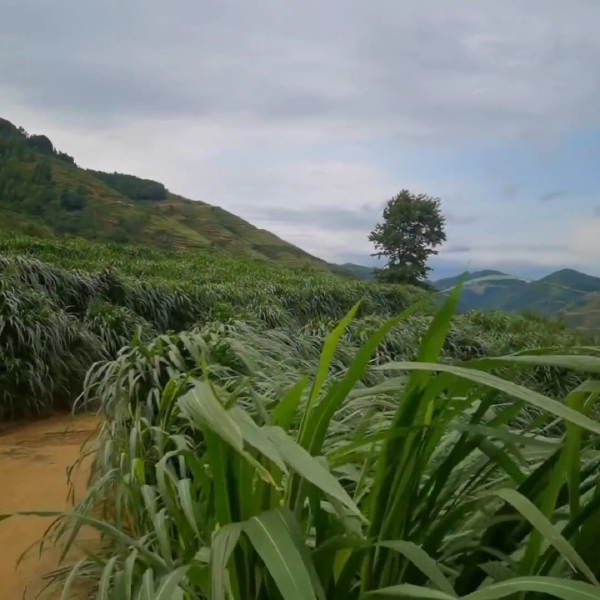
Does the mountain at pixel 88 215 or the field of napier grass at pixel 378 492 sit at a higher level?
the mountain at pixel 88 215

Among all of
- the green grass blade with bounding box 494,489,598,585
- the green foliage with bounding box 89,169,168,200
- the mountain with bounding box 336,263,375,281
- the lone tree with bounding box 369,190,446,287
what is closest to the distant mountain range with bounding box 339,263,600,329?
the green grass blade with bounding box 494,489,598,585

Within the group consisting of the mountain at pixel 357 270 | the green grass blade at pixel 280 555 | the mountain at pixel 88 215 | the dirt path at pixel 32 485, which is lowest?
the dirt path at pixel 32 485

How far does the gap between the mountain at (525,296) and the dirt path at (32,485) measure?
5.04 feet

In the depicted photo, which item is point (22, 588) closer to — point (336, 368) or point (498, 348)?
point (336, 368)

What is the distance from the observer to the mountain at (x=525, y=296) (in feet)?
3.25

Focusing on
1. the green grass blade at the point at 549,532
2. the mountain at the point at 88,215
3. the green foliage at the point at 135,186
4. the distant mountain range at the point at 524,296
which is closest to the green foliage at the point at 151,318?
the distant mountain range at the point at 524,296

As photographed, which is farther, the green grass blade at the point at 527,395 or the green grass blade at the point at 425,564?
the green grass blade at the point at 425,564

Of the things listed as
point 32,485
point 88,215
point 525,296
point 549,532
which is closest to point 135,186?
point 88,215

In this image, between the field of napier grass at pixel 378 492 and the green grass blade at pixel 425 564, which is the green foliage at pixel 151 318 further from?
the green grass blade at pixel 425 564

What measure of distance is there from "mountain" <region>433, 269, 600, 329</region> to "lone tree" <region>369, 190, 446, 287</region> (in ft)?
63.4

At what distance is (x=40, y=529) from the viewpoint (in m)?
2.29

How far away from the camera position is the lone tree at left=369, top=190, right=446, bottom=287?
20969mm

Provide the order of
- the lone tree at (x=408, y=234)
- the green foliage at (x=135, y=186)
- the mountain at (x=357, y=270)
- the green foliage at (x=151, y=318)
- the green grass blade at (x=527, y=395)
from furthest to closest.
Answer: the green foliage at (x=135, y=186) < the lone tree at (x=408, y=234) < the mountain at (x=357, y=270) < the green foliage at (x=151, y=318) < the green grass blade at (x=527, y=395)

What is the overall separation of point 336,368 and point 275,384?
6.28 feet
